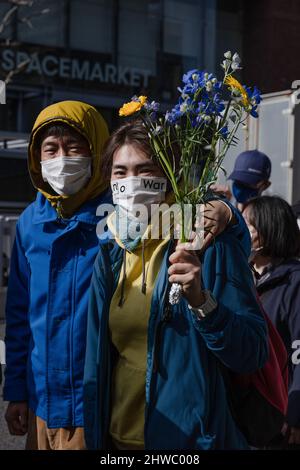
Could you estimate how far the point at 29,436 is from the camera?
2.90m

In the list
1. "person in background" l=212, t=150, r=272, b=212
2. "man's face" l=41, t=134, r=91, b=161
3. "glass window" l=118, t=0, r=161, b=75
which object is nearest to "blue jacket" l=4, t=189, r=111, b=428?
"man's face" l=41, t=134, r=91, b=161

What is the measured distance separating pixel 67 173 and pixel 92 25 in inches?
502

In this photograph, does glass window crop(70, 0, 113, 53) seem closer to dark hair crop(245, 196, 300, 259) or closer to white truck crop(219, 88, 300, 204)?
white truck crop(219, 88, 300, 204)

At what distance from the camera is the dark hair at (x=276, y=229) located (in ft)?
11.4

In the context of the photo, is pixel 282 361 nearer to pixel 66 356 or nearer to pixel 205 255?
pixel 205 255

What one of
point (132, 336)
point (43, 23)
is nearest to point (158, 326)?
point (132, 336)

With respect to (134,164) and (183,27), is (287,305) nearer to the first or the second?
(134,164)

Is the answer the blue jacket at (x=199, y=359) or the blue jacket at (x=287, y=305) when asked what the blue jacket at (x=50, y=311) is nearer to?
the blue jacket at (x=199, y=359)

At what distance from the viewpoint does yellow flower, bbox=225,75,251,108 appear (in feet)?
7.27

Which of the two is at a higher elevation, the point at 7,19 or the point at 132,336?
the point at 7,19

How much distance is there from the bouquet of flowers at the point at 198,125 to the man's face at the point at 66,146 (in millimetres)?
651

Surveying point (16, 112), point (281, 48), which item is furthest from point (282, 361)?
point (281, 48)

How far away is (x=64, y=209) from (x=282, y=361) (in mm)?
1001

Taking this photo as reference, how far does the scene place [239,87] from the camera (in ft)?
7.29
